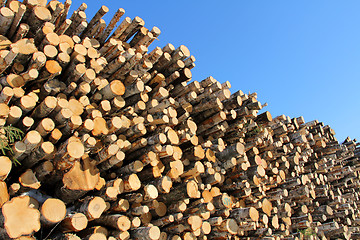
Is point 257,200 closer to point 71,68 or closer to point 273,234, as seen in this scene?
point 273,234

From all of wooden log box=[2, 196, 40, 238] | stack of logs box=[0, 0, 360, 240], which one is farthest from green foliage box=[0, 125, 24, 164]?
wooden log box=[2, 196, 40, 238]

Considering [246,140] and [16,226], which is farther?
[246,140]

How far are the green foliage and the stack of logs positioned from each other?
29mm

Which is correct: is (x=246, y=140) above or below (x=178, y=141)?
above

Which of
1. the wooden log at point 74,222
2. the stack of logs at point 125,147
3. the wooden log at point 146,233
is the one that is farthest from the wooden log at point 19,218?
the wooden log at point 146,233

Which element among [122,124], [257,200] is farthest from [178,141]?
[257,200]

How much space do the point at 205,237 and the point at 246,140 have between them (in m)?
1.91

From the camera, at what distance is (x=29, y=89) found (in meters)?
3.30

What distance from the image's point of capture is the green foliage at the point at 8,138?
2.62 m

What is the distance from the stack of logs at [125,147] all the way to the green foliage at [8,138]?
1.2 inches

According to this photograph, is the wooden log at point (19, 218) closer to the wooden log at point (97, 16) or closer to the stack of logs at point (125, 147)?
the stack of logs at point (125, 147)

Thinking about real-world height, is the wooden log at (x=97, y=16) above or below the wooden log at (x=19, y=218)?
above

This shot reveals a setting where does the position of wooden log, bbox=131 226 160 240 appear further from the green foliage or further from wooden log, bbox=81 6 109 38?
wooden log, bbox=81 6 109 38

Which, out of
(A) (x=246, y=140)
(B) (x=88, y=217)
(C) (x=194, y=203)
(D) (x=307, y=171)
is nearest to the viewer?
(B) (x=88, y=217)
